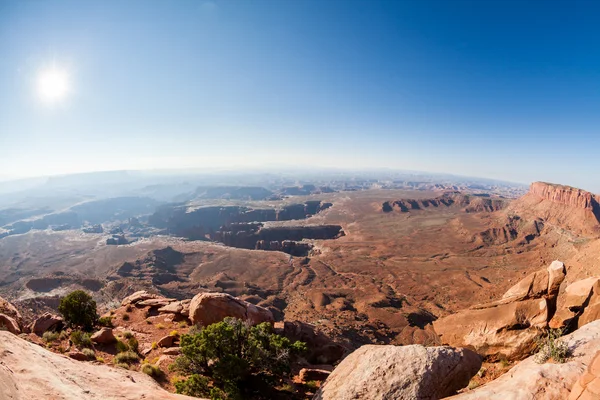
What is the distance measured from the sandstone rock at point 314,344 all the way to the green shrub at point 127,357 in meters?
9.60

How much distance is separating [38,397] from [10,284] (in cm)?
13131

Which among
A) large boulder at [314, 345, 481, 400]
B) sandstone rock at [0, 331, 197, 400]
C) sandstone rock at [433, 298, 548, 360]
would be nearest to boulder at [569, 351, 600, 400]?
large boulder at [314, 345, 481, 400]

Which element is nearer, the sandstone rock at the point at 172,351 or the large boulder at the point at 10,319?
the large boulder at the point at 10,319

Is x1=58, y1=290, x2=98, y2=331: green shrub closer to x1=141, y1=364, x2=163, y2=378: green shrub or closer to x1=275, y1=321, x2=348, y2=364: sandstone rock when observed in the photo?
x1=141, y1=364, x2=163, y2=378: green shrub

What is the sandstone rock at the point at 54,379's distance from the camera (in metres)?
6.29

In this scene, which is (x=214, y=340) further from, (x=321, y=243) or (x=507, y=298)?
(x=321, y=243)

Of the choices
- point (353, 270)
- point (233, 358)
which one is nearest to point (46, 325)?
point (233, 358)

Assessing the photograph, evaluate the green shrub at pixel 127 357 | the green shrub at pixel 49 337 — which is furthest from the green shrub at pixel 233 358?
the green shrub at pixel 49 337

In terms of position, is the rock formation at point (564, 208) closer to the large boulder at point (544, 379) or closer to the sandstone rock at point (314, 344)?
the sandstone rock at point (314, 344)

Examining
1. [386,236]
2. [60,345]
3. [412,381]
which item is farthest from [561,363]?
[386,236]

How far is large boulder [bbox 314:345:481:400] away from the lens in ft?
25.0

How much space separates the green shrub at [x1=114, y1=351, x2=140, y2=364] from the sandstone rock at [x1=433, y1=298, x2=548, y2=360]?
1736cm

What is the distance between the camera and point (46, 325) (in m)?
18.8

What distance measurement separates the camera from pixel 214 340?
12398mm
